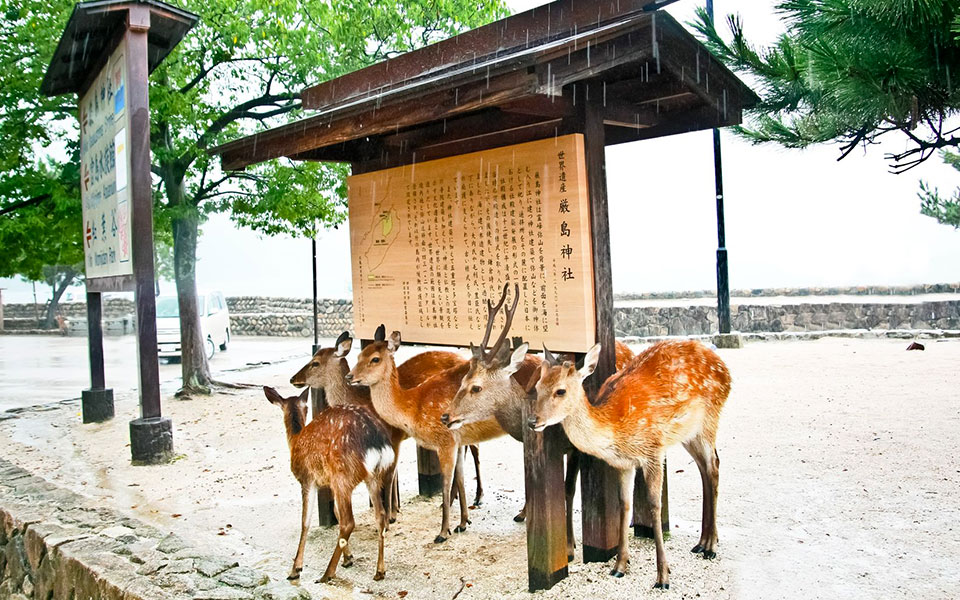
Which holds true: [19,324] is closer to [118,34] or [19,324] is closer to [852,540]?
[118,34]

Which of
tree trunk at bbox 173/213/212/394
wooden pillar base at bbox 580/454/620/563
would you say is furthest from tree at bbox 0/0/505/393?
wooden pillar base at bbox 580/454/620/563

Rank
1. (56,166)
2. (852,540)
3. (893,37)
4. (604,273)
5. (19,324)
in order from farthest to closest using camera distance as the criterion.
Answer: (19,324) < (56,166) < (893,37) < (852,540) < (604,273)

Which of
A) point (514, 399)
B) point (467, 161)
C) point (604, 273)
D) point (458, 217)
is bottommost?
point (514, 399)

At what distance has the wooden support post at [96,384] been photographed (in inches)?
338

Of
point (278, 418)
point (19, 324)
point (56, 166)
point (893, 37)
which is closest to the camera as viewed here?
point (893, 37)

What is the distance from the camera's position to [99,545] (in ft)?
12.4

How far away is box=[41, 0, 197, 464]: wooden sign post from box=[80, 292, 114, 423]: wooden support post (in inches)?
54.8

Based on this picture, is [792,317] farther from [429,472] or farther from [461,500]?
[461,500]

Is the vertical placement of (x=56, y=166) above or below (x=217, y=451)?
A: above

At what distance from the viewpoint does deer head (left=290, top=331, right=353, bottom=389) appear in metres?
4.33

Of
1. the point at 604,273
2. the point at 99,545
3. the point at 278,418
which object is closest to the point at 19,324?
the point at 278,418

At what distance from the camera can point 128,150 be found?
6.38 m

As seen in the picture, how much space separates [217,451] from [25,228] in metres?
4.36

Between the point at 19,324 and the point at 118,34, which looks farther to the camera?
the point at 19,324
